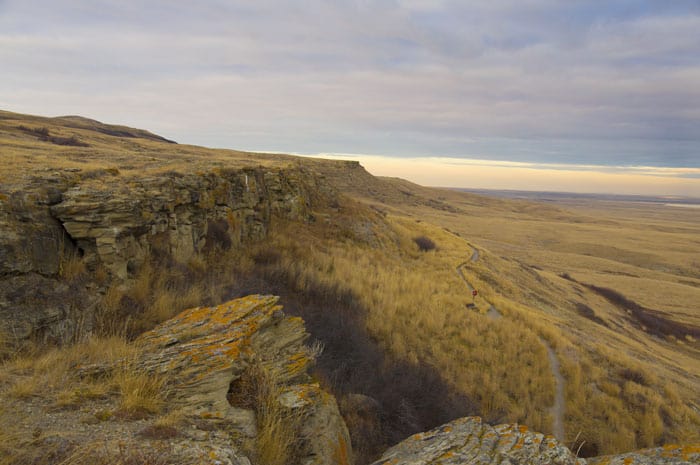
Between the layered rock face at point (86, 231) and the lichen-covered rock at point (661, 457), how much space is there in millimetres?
7663

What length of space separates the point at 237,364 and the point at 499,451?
342 centimetres

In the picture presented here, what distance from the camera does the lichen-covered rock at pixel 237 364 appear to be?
4180 mm

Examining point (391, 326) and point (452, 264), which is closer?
point (391, 326)

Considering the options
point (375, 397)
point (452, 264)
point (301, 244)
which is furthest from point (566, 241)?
point (375, 397)

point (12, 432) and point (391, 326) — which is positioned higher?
point (12, 432)

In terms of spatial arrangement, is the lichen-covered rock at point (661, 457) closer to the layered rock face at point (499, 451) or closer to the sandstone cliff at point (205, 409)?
the layered rock face at point (499, 451)

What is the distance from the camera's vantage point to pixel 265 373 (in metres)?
4.91

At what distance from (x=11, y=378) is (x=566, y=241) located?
242 ft

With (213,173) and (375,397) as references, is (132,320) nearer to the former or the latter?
(375,397)

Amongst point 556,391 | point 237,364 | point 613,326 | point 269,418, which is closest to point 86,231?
point 237,364

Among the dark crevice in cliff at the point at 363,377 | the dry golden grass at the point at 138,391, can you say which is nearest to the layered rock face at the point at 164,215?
the dark crevice in cliff at the point at 363,377

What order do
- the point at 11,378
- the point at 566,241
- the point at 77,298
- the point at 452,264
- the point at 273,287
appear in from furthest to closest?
the point at 566,241
the point at 452,264
the point at 273,287
the point at 77,298
the point at 11,378

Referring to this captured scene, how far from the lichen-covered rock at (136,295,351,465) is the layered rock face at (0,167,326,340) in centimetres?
209

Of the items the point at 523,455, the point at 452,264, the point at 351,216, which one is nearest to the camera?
the point at 523,455
